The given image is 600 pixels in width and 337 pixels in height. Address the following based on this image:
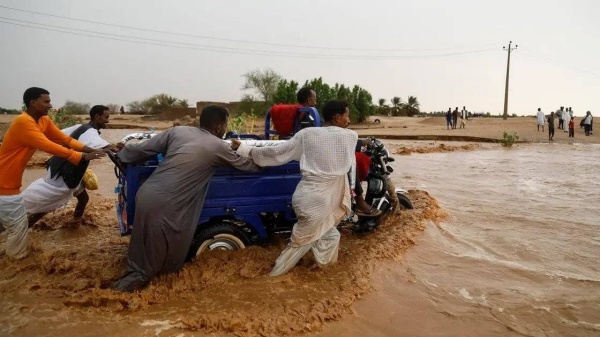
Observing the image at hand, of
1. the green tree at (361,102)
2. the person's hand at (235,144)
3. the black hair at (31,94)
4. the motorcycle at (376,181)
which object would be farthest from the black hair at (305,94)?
the green tree at (361,102)

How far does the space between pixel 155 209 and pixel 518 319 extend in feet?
10.7

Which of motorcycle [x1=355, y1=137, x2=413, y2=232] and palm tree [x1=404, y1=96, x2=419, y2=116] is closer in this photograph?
motorcycle [x1=355, y1=137, x2=413, y2=232]

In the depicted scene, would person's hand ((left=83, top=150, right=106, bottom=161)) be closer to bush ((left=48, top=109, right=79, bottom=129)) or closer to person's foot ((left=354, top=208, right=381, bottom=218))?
person's foot ((left=354, top=208, right=381, bottom=218))

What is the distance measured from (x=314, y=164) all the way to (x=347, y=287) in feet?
3.93

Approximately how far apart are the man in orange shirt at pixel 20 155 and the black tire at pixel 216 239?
1471mm

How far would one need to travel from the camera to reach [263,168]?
14.7ft

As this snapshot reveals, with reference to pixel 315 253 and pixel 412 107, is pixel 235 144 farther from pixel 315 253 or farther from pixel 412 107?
pixel 412 107

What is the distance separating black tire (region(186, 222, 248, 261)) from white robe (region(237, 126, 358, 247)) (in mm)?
594

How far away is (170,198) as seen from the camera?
154 inches

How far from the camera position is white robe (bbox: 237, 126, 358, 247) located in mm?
4230

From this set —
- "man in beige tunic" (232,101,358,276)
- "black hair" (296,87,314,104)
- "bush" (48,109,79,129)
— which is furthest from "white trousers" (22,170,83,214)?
"bush" (48,109,79,129)

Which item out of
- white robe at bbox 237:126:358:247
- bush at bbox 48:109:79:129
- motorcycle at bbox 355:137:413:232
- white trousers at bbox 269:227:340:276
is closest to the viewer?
white robe at bbox 237:126:358:247

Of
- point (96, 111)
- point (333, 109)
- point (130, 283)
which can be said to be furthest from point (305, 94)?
point (130, 283)

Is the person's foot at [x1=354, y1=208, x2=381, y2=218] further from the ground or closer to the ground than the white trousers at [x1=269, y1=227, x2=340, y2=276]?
further from the ground
